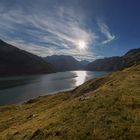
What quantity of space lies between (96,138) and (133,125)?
3822 millimetres

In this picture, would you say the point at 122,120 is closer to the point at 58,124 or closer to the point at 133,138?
the point at 133,138

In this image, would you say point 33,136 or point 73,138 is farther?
point 33,136

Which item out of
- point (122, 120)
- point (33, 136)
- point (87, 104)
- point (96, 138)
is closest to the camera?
point (96, 138)

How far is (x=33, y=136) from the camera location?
22.0 m

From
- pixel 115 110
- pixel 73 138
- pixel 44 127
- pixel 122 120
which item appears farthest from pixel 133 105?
pixel 44 127

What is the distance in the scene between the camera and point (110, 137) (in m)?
17.7

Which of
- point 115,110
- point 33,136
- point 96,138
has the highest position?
point 115,110

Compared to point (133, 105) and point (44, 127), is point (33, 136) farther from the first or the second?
point (133, 105)

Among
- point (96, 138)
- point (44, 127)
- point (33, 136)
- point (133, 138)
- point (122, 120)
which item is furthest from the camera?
point (44, 127)

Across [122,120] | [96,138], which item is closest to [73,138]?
[96,138]

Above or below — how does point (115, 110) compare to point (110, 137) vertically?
above

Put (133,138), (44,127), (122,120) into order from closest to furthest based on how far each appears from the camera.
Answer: (133,138) → (122,120) → (44,127)

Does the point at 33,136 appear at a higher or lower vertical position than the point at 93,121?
lower

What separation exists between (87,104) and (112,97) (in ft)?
11.7
